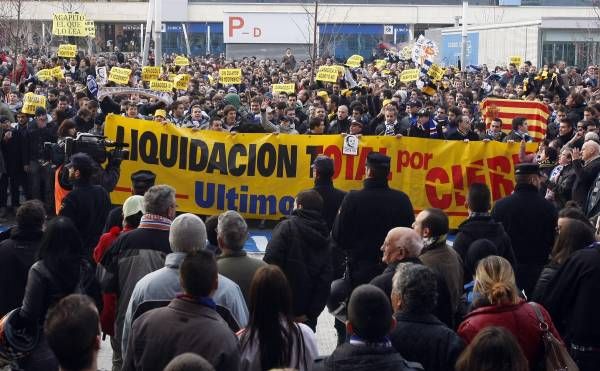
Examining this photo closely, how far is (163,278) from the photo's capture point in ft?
21.0

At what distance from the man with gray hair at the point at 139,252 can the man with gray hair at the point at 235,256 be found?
44 centimetres

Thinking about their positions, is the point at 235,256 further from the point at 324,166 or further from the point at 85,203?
the point at 324,166

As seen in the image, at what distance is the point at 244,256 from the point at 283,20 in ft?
164

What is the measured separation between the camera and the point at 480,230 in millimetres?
8227

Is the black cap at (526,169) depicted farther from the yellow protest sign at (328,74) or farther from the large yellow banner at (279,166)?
the yellow protest sign at (328,74)

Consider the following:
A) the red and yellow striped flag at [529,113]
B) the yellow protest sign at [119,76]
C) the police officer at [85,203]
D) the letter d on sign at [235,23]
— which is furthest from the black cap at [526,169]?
the letter d on sign at [235,23]

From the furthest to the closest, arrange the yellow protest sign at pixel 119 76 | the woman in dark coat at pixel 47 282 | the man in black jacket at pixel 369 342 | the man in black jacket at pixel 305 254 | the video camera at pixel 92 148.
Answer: the yellow protest sign at pixel 119 76 < the video camera at pixel 92 148 < the man in black jacket at pixel 305 254 < the woman in dark coat at pixel 47 282 < the man in black jacket at pixel 369 342

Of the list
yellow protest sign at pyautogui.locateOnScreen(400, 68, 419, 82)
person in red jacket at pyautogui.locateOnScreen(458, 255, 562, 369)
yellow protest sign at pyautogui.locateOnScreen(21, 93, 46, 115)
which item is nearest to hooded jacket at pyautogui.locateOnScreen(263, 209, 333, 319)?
person in red jacket at pyautogui.locateOnScreen(458, 255, 562, 369)

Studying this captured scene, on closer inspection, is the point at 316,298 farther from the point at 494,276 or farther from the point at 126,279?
the point at 494,276

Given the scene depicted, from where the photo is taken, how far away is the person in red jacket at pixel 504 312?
6.11 metres

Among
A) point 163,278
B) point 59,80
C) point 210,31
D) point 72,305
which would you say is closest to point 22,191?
point 59,80

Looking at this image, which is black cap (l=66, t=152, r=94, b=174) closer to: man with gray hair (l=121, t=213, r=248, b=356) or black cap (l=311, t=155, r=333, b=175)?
black cap (l=311, t=155, r=333, b=175)

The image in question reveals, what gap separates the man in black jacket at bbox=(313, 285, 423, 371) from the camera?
5180 millimetres

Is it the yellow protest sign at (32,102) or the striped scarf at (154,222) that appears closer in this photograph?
the striped scarf at (154,222)
